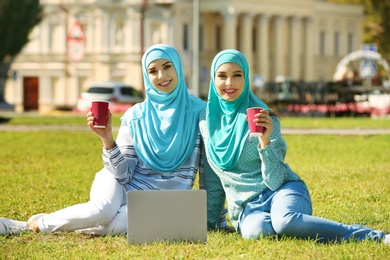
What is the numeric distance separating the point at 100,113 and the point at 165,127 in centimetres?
92

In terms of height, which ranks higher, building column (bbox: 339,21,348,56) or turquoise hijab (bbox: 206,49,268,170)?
turquoise hijab (bbox: 206,49,268,170)

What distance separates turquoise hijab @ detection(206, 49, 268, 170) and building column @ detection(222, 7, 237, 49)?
8354 centimetres

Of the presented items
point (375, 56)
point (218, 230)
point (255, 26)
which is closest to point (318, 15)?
point (255, 26)

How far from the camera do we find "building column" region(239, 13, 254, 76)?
95.3 metres

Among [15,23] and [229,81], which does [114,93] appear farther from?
[229,81]

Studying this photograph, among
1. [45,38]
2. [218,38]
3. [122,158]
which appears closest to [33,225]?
[122,158]

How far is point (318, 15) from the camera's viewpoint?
103 m

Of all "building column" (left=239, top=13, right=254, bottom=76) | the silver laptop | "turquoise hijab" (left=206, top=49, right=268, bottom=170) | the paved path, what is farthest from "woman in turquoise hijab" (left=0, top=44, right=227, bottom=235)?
"building column" (left=239, top=13, right=254, bottom=76)

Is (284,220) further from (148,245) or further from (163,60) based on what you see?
(163,60)

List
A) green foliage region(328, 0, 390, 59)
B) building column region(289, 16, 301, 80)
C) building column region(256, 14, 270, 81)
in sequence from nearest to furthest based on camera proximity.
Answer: green foliage region(328, 0, 390, 59)
building column region(256, 14, 270, 81)
building column region(289, 16, 301, 80)

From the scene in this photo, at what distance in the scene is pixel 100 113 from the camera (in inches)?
379

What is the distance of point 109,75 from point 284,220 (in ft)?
271

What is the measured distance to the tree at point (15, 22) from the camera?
6650 centimetres

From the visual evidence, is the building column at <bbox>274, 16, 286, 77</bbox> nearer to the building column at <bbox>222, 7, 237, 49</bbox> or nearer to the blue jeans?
the building column at <bbox>222, 7, 237, 49</bbox>
